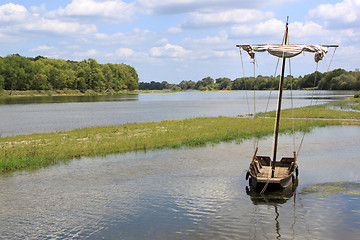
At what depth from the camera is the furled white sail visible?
77.8 ft

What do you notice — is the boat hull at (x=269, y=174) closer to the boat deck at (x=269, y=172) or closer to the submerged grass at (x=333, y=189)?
the boat deck at (x=269, y=172)

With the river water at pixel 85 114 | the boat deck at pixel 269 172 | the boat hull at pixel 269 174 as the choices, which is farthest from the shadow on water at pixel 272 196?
the river water at pixel 85 114

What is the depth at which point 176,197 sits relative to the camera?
21.0 meters

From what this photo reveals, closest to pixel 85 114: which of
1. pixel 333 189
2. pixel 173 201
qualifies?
pixel 173 201

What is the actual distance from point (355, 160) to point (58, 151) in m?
25.5

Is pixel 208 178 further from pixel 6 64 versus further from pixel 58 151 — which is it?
pixel 6 64

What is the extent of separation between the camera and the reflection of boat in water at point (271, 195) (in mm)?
20438

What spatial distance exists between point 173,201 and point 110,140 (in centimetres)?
1881

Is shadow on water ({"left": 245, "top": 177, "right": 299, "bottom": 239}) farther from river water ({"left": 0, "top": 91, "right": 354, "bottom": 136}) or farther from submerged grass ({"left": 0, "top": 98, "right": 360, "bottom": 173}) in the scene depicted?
submerged grass ({"left": 0, "top": 98, "right": 360, "bottom": 173})

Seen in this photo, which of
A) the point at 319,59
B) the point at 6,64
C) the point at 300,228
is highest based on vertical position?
the point at 6,64

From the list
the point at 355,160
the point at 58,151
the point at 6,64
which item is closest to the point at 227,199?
the point at 355,160

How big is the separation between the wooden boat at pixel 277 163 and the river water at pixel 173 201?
34.4 inches

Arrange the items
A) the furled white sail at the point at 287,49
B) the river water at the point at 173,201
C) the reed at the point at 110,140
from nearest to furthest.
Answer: the river water at the point at 173,201
the furled white sail at the point at 287,49
the reed at the point at 110,140

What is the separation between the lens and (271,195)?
70.6 ft
